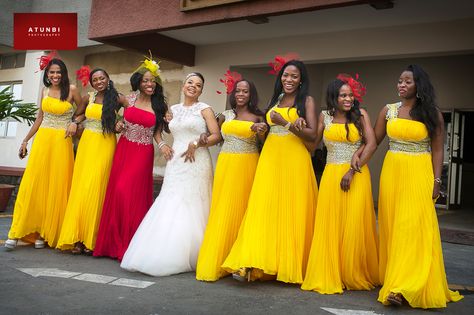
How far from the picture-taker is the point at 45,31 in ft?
40.3

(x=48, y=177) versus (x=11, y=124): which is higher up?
(x=11, y=124)

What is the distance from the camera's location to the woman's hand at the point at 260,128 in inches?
183

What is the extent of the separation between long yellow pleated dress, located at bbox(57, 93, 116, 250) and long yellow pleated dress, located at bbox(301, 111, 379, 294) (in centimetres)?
249

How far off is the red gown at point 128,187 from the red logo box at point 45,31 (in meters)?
7.36

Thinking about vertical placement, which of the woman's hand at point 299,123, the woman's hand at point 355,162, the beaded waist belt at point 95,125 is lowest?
the woman's hand at point 355,162

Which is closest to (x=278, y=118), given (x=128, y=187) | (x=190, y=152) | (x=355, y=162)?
(x=355, y=162)

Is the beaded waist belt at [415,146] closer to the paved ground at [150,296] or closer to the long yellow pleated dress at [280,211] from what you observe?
the long yellow pleated dress at [280,211]

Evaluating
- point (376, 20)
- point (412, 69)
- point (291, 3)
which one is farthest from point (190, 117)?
Answer: point (376, 20)

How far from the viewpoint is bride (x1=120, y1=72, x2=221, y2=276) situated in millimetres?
4691

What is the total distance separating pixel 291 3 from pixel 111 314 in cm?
511

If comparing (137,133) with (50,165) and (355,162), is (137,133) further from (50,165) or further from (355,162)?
(355,162)

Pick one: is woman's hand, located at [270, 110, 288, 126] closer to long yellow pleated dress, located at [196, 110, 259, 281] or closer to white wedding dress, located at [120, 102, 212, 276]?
long yellow pleated dress, located at [196, 110, 259, 281]

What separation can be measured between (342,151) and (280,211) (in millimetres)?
783

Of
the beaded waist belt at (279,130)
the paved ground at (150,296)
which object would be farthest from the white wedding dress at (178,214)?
the beaded waist belt at (279,130)
